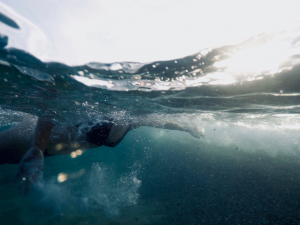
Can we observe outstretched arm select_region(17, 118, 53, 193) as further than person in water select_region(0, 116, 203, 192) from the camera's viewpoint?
No

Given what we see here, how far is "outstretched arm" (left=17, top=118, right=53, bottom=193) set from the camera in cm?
469

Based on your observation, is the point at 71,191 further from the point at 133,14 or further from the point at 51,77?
the point at 133,14

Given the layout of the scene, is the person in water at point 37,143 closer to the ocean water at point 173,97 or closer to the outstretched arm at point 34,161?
the outstretched arm at point 34,161

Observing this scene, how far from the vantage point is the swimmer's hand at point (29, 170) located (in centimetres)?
466

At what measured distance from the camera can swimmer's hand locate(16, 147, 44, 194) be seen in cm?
466

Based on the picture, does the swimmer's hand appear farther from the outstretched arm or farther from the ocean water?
the ocean water

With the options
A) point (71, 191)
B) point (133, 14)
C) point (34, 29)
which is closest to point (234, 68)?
point (133, 14)

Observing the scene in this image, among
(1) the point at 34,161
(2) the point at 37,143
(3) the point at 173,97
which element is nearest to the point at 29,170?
(1) the point at 34,161

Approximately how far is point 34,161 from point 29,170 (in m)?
0.36

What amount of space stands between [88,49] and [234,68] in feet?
20.0

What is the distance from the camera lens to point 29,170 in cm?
480

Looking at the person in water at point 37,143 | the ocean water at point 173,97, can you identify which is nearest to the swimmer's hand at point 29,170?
the person in water at point 37,143

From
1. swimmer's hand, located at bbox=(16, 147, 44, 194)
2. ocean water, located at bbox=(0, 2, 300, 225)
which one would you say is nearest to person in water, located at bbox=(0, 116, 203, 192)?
swimmer's hand, located at bbox=(16, 147, 44, 194)

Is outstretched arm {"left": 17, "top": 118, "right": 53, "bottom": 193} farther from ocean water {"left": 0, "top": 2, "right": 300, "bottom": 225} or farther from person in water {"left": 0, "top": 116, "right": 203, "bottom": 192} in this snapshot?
ocean water {"left": 0, "top": 2, "right": 300, "bottom": 225}
